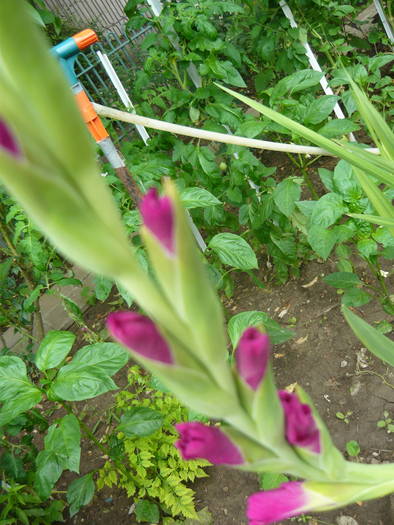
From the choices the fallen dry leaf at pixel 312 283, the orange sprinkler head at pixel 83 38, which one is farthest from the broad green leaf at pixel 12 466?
the fallen dry leaf at pixel 312 283

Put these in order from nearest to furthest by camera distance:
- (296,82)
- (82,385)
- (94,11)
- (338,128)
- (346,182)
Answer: (82,385) < (346,182) < (338,128) < (296,82) < (94,11)

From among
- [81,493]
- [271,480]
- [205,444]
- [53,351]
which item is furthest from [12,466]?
[205,444]

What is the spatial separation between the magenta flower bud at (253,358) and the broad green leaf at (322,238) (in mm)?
1271

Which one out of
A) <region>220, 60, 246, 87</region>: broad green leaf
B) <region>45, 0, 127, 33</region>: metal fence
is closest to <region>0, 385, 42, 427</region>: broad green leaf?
<region>220, 60, 246, 87</region>: broad green leaf

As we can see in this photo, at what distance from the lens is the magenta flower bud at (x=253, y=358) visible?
0.32 m

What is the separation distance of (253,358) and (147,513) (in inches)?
65.5

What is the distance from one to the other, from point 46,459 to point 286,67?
225 centimetres

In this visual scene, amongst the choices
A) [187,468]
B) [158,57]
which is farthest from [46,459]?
[158,57]

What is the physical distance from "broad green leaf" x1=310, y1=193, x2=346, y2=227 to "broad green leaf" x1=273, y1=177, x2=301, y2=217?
0.39m

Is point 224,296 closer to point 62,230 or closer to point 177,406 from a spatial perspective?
point 177,406

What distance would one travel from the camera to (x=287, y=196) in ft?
6.39

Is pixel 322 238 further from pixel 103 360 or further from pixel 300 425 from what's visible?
pixel 300 425

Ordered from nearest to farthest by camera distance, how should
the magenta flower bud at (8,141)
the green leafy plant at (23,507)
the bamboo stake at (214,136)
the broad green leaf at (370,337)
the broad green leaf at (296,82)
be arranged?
the magenta flower bud at (8,141), the broad green leaf at (370,337), the bamboo stake at (214,136), the green leafy plant at (23,507), the broad green leaf at (296,82)

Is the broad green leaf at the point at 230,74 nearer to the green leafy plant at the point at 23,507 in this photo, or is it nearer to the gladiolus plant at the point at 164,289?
the green leafy plant at the point at 23,507
